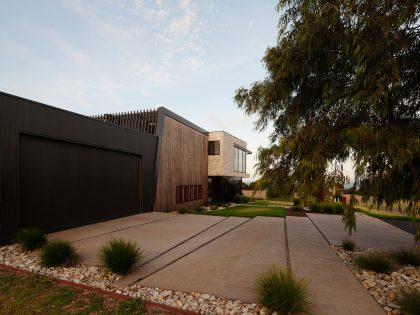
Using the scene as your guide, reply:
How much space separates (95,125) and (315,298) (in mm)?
10144

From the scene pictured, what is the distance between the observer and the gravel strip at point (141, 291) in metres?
3.53

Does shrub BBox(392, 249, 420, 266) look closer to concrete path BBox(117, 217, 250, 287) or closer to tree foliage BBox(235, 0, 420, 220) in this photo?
tree foliage BBox(235, 0, 420, 220)

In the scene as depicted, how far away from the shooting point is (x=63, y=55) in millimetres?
11438

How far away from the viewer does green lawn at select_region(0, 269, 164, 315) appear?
3.58 meters

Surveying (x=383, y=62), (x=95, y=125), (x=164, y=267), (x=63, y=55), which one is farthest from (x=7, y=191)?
(x=383, y=62)

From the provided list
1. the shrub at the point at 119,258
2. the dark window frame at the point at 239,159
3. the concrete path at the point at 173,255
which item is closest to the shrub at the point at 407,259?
the concrete path at the point at 173,255

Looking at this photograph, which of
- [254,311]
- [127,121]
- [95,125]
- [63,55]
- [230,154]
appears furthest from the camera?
[230,154]

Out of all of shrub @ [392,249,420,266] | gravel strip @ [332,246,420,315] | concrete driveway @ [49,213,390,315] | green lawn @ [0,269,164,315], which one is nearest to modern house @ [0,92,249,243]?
concrete driveway @ [49,213,390,315]

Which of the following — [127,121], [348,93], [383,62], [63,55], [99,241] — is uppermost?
[63,55]

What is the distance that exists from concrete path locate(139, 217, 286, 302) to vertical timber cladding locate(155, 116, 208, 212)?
7.52m

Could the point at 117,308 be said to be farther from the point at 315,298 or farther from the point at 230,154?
the point at 230,154

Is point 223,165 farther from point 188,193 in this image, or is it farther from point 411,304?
point 411,304

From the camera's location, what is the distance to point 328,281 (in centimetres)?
464

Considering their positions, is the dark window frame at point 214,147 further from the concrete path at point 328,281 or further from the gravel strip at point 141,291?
the gravel strip at point 141,291
